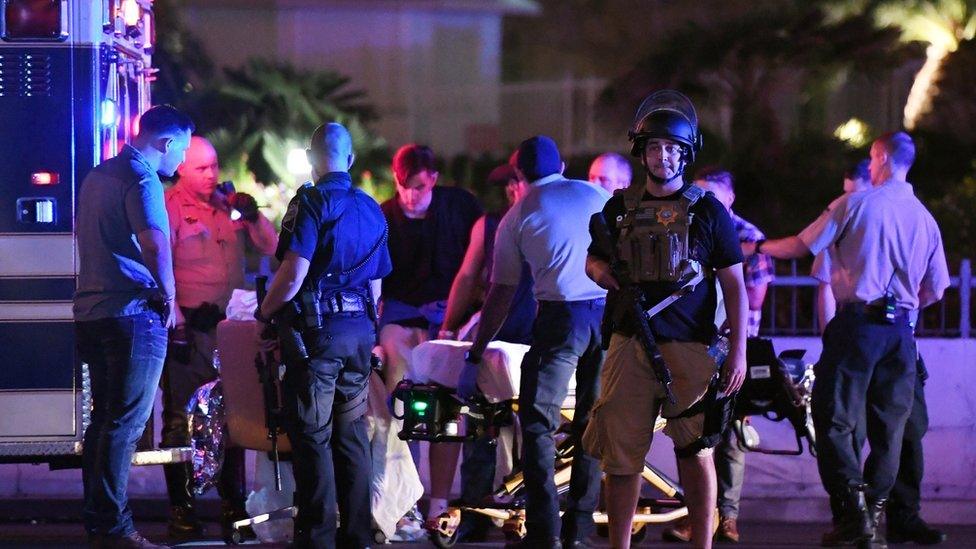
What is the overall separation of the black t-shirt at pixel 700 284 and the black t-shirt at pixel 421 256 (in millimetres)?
2064

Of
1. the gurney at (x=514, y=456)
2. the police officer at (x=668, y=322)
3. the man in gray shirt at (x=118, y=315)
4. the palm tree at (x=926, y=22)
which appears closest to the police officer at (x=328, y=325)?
the gurney at (x=514, y=456)

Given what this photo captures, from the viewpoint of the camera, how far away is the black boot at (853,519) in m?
8.01

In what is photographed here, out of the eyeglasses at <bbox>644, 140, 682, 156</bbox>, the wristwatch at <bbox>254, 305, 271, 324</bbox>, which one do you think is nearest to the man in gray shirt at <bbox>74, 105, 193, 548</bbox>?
the wristwatch at <bbox>254, 305, 271, 324</bbox>

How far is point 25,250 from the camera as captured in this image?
7.86m

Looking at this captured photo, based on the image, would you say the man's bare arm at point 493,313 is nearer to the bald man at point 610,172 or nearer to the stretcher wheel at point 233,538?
the bald man at point 610,172

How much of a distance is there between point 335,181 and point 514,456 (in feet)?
5.92

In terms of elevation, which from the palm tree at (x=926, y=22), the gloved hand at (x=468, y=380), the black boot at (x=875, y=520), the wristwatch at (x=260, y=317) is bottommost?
the black boot at (x=875, y=520)

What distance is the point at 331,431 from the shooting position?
7508 millimetres

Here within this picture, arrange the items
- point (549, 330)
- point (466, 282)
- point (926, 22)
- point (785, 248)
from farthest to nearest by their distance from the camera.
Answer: point (926, 22) < point (785, 248) < point (466, 282) < point (549, 330)

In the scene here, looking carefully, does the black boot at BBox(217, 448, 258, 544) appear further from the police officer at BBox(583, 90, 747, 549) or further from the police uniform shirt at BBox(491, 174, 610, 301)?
the police officer at BBox(583, 90, 747, 549)

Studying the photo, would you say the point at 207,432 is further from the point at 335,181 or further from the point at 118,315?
the point at 335,181

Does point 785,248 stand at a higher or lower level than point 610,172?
lower

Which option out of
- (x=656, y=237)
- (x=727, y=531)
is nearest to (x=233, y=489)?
(x=727, y=531)

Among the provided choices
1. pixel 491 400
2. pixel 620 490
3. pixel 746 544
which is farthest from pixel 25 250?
pixel 746 544
